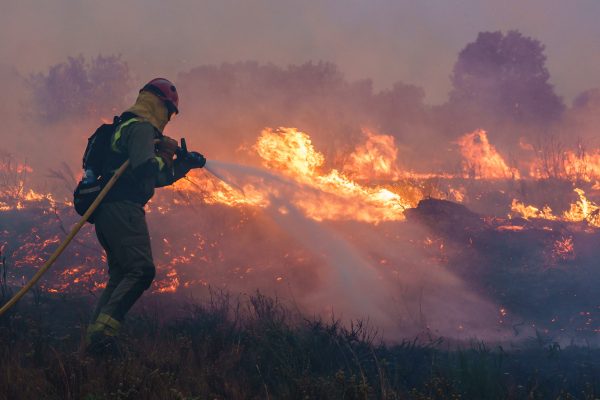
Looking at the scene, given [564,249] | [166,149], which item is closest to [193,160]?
[166,149]

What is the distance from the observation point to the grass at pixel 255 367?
3055 mm

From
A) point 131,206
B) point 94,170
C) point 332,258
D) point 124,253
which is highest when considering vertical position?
point 332,258

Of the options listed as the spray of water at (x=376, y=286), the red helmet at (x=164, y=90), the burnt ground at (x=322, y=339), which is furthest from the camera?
the spray of water at (x=376, y=286)

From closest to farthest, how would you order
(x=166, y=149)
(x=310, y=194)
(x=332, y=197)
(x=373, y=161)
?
(x=166, y=149) → (x=310, y=194) → (x=332, y=197) → (x=373, y=161)

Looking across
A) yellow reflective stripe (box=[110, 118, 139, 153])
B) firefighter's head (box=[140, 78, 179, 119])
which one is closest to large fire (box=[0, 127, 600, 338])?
firefighter's head (box=[140, 78, 179, 119])

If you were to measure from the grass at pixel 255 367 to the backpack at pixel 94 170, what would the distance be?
3.54ft

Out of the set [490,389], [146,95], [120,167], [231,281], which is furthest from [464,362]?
[231,281]

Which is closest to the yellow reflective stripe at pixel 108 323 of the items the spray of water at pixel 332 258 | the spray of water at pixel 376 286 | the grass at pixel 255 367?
the grass at pixel 255 367

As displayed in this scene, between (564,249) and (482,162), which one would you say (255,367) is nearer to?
(564,249)

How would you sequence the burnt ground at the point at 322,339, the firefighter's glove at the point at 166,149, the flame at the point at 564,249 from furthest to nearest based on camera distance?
the flame at the point at 564,249 < the firefighter's glove at the point at 166,149 < the burnt ground at the point at 322,339

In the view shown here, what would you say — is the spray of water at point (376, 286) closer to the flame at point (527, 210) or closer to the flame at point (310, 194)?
the flame at point (310, 194)

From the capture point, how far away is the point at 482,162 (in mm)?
23766

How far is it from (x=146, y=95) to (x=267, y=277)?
4.84 m

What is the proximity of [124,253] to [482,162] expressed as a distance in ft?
72.2
